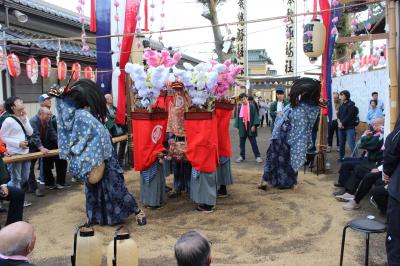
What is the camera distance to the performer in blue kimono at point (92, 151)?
482 centimetres

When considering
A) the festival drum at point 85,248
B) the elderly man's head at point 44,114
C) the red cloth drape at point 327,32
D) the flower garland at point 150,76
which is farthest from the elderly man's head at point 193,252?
the red cloth drape at point 327,32

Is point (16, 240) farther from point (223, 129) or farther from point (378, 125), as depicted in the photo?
point (378, 125)

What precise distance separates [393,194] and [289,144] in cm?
360

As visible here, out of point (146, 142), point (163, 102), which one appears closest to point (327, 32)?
point (163, 102)

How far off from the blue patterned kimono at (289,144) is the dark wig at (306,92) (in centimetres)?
8

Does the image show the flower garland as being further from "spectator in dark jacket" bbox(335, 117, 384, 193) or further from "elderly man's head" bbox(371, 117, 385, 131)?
"elderly man's head" bbox(371, 117, 385, 131)

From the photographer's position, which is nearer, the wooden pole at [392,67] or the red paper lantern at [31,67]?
the wooden pole at [392,67]

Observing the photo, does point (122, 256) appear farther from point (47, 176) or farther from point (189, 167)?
point (47, 176)

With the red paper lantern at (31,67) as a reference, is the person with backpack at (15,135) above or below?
below

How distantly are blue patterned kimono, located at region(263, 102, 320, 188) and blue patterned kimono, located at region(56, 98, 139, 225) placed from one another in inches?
109

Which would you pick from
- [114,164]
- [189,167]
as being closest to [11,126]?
[114,164]

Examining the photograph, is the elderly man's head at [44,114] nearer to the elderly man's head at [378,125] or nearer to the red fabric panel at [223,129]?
the red fabric panel at [223,129]

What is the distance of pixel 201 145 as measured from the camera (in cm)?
548

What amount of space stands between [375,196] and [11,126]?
5.21m
